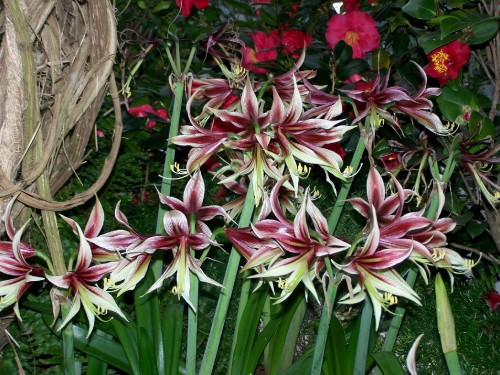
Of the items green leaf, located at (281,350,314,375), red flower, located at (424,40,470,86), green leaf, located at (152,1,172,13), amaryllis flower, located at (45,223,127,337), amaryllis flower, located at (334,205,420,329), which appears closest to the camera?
amaryllis flower, located at (334,205,420,329)

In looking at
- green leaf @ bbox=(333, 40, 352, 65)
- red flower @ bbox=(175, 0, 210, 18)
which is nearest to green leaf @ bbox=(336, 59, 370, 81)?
green leaf @ bbox=(333, 40, 352, 65)

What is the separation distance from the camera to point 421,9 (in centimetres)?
137

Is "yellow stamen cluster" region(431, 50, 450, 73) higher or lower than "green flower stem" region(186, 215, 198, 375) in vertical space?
higher

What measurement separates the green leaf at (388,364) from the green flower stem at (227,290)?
0.24 m

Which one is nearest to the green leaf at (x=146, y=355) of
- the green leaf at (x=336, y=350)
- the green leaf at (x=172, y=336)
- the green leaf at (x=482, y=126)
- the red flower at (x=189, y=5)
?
the green leaf at (x=172, y=336)

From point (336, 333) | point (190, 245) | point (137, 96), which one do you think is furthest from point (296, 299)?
point (137, 96)

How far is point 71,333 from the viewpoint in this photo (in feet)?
3.67

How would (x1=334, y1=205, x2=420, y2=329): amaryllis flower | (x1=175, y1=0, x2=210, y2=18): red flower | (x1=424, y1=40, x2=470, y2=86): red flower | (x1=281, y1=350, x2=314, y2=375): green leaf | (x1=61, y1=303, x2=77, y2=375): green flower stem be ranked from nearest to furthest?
1. (x1=334, y1=205, x2=420, y2=329): amaryllis flower
2. (x1=61, y1=303, x2=77, y2=375): green flower stem
3. (x1=281, y1=350, x2=314, y2=375): green leaf
4. (x1=424, y1=40, x2=470, y2=86): red flower
5. (x1=175, y1=0, x2=210, y2=18): red flower

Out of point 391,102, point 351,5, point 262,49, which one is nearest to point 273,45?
point 262,49

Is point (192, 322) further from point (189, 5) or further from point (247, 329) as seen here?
point (189, 5)

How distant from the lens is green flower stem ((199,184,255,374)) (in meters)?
1.05

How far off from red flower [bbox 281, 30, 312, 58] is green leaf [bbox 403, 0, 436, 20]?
0.34 metres

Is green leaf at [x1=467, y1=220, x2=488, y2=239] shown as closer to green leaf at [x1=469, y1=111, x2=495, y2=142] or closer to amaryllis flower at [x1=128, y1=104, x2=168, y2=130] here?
green leaf at [x1=469, y1=111, x2=495, y2=142]

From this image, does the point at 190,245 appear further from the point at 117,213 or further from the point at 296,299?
the point at 296,299
